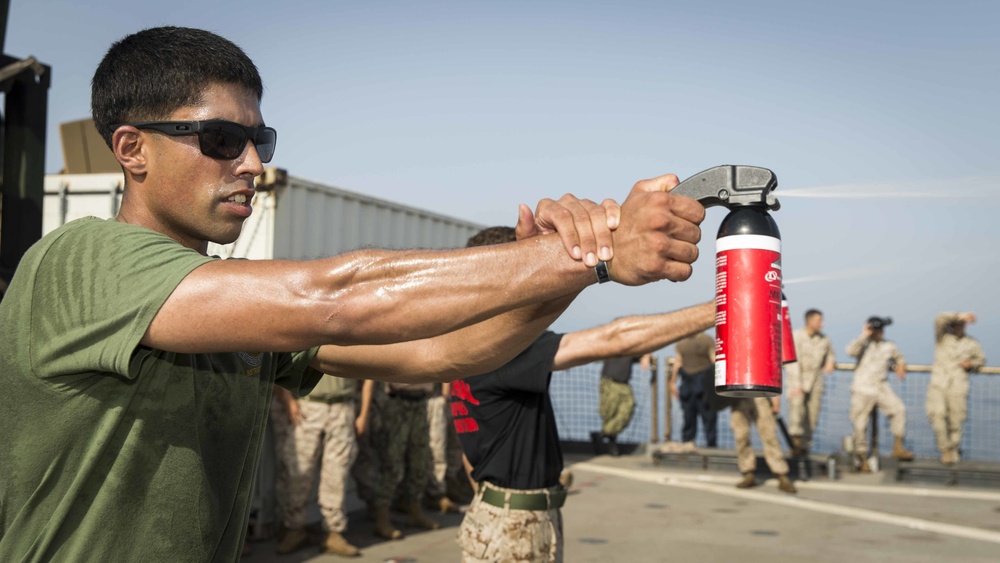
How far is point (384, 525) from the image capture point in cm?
898

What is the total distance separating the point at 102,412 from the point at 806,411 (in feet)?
43.3

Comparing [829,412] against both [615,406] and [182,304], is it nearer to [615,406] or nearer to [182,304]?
[615,406]

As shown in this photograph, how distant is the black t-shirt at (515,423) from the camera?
4.43 meters

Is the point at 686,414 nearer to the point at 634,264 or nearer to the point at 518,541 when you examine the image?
the point at 518,541

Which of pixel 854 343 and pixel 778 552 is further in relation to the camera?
pixel 854 343

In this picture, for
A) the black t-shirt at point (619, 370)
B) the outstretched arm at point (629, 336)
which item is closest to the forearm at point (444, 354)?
the outstretched arm at point (629, 336)

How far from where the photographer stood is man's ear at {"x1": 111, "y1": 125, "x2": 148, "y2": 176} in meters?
2.14

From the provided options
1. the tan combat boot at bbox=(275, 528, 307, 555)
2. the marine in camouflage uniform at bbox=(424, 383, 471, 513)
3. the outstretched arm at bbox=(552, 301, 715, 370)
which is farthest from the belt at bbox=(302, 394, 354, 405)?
the outstretched arm at bbox=(552, 301, 715, 370)

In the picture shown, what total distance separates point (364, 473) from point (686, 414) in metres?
7.07

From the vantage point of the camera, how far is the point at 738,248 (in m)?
2.06

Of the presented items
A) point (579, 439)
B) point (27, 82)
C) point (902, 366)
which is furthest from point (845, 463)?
point (27, 82)

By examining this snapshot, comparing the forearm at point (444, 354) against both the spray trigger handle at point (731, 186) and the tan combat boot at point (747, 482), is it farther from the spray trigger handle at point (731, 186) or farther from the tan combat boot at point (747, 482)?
the tan combat boot at point (747, 482)

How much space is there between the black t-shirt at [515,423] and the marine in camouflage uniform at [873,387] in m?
10.4

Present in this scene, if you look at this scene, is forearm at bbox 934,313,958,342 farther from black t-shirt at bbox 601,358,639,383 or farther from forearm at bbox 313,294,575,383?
forearm at bbox 313,294,575,383
